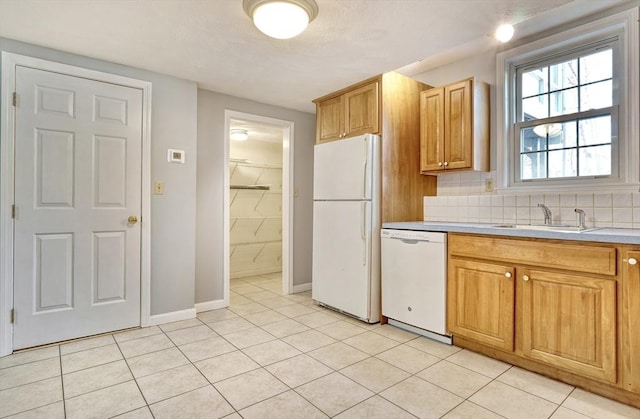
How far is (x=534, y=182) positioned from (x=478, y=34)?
1229mm

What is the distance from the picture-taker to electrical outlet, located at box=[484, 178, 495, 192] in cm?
286

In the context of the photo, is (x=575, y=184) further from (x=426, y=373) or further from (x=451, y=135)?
(x=426, y=373)

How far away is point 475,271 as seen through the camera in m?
2.31

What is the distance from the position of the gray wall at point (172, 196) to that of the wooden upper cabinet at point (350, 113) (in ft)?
4.27

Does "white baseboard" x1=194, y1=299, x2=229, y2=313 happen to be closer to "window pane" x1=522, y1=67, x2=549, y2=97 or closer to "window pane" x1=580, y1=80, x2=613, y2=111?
"window pane" x1=522, y1=67, x2=549, y2=97

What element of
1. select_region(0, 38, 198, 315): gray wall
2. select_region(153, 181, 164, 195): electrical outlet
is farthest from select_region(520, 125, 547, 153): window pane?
select_region(153, 181, 164, 195): electrical outlet

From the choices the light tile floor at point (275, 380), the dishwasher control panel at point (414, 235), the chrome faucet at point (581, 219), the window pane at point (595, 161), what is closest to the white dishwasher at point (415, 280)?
the dishwasher control panel at point (414, 235)

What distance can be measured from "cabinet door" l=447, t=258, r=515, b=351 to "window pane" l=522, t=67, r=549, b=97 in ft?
5.10

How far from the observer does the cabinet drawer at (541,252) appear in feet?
5.86

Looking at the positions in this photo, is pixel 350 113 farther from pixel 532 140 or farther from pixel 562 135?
pixel 562 135

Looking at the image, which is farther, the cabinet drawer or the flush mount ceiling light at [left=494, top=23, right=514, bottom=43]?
the flush mount ceiling light at [left=494, top=23, right=514, bottom=43]

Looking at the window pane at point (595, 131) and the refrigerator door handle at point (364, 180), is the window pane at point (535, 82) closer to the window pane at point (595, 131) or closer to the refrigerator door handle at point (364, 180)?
the window pane at point (595, 131)

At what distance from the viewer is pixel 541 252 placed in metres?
2.00

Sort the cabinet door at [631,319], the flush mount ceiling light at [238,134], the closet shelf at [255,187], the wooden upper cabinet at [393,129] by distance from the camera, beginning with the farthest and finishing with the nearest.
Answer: the closet shelf at [255,187] → the flush mount ceiling light at [238,134] → the wooden upper cabinet at [393,129] → the cabinet door at [631,319]
